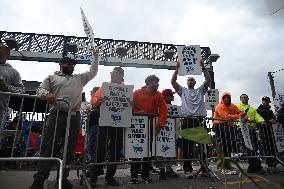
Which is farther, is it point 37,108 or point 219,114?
point 219,114

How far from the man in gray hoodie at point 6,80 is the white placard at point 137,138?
1.92 metres

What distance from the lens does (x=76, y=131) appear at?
467 centimetres

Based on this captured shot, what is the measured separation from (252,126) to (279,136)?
82 cm

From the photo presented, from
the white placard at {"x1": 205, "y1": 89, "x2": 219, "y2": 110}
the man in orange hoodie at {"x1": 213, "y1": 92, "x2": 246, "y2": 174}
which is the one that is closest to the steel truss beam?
the white placard at {"x1": 205, "y1": 89, "x2": 219, "y2": 110}

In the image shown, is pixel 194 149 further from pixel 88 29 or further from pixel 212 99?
pixel 212 99

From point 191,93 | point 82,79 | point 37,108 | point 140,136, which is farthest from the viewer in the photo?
point 191,93

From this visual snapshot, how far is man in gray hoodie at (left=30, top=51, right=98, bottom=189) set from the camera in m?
4.15

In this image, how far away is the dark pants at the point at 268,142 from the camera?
7.14m

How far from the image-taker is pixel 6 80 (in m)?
4.38

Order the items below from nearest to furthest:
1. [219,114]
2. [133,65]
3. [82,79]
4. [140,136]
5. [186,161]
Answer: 1. [82,79]
2. [140,136]
3. [186,161]
4. [219,114]
5. [133,65]

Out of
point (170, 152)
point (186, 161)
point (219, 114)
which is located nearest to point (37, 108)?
point (170, 152)

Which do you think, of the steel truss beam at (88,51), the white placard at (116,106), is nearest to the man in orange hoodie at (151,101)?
the white placard at (116,106)

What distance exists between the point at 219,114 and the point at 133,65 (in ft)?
41.3

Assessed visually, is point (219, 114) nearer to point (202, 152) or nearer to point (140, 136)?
point (202, 152)
